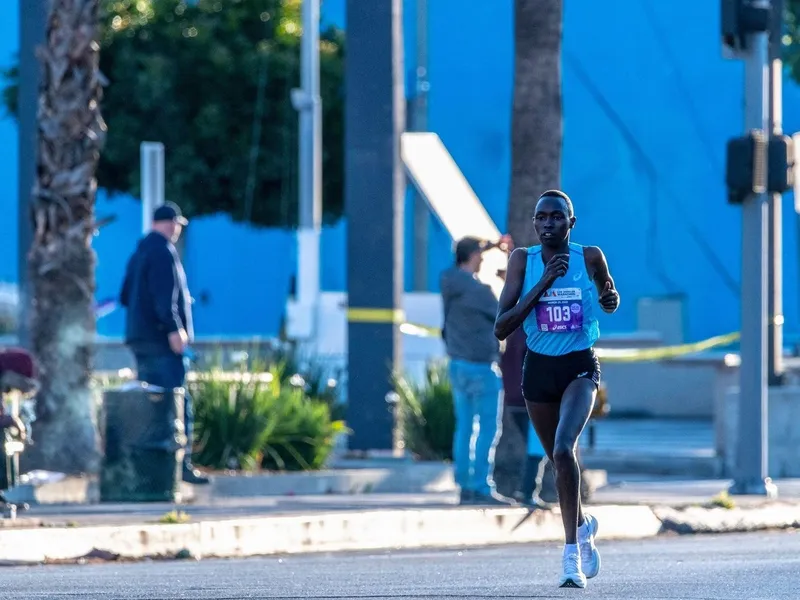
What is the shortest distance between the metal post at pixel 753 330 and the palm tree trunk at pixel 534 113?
55.1 inches

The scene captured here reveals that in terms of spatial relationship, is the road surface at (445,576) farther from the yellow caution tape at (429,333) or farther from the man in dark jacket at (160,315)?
the yellow caution tape at (429,333)

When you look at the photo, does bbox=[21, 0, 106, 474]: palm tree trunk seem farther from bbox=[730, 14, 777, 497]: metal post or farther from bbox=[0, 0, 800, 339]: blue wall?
bbox=[0, 0, 800, 339]: blue wall

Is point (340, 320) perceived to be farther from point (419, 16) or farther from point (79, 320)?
point (419, 16)

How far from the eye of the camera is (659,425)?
24.4 m

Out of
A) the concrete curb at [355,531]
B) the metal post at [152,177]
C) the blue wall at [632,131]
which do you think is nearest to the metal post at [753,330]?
the concrete curb at [355,531]

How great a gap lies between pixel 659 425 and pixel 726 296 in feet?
36.1

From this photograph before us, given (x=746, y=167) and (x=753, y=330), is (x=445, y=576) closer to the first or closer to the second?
(x=753, y=330)

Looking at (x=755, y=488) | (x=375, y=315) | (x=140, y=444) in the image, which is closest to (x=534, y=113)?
(x=755, y=488)

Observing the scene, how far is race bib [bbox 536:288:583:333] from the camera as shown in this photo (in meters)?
7.59

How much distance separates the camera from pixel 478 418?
11172mm

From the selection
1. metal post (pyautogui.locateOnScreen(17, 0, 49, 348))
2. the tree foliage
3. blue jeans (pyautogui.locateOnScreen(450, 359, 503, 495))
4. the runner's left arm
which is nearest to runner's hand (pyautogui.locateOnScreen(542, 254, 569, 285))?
the runner's left arm

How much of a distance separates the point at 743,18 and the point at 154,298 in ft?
14.0

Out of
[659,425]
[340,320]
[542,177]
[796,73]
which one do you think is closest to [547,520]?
[542,177]

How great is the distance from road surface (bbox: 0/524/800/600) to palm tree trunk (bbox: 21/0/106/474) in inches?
132
